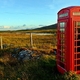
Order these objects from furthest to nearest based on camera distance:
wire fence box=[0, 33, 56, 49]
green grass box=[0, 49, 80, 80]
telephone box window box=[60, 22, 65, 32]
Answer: wire fence box=[0, 33, 56, 49]
telephone box window box=[60, 22, 65, 32]
green grass box=[0, 49, 80, 80]

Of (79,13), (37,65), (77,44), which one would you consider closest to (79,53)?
(77,44)

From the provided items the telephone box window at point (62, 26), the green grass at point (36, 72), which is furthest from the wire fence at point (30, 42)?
the telephone box window at point (62, 26)

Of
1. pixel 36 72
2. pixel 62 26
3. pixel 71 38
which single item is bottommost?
pixel 36 72

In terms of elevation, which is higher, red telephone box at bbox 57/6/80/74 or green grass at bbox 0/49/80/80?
red telephone box at bbox 57/6/80/74

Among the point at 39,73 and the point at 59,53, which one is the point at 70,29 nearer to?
Answer: the point at 59,53

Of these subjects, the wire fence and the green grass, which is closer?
the green grass

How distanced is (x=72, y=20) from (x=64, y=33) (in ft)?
2.10

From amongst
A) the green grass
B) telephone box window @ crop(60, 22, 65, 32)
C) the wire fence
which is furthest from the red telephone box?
the wire fence

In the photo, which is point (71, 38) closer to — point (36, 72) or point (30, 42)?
point (36, 72)

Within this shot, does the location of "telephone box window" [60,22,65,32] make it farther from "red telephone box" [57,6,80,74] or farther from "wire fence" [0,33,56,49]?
"wire fence" [0,33,56,49]

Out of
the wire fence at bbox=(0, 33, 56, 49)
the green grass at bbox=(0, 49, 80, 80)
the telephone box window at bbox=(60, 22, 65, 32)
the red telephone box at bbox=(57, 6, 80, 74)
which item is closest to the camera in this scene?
the red telephone box at bbox=(57, 6, 80, 74)

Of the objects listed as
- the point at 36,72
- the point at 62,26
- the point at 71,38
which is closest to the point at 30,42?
the point at 36,72

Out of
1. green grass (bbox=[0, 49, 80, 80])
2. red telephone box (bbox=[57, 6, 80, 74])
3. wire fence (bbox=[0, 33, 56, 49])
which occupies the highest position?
red telephone box (bbox=[57, 6, 80, 74])

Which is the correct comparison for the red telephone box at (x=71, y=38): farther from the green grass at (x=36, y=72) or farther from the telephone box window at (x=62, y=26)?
the green grass at (x=36, y=72)
